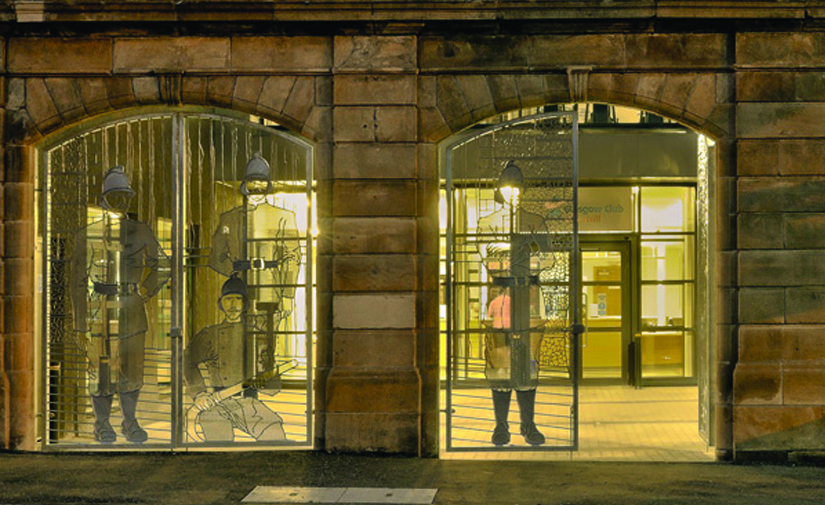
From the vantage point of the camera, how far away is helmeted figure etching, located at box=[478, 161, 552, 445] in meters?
10.6

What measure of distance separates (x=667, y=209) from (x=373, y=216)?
25.2ft

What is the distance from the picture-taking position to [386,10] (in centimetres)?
1009

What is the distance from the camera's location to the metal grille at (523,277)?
10492 millimetres

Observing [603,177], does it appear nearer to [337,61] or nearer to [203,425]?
[337,61]

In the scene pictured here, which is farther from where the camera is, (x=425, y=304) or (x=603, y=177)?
(x=603, y=177)

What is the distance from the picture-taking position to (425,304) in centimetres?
1033

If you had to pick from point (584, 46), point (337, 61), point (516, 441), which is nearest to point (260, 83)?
point (337, 61)

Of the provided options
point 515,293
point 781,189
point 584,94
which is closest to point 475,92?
point 584,94

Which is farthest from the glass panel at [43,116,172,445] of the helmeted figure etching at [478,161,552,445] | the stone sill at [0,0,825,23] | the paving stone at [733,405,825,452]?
the paving stone at [733,405,825,452]

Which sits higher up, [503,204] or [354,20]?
[354,20]

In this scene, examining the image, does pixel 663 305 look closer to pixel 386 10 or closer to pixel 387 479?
pixel 386 10

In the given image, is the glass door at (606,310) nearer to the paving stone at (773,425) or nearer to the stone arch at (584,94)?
the stone arch at (584,94)

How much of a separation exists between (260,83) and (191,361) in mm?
2896

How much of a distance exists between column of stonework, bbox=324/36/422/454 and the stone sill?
0.34 metres
